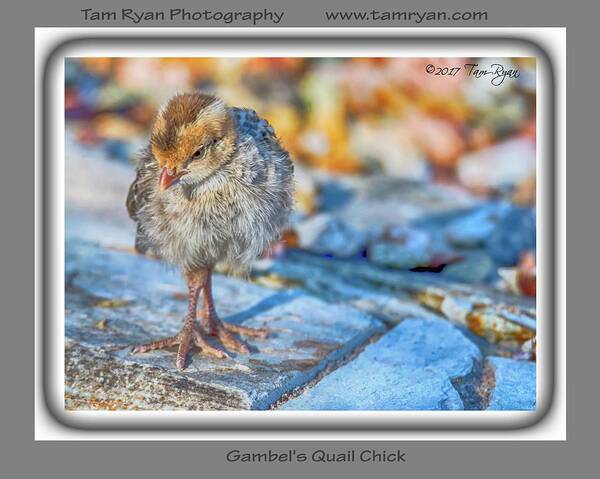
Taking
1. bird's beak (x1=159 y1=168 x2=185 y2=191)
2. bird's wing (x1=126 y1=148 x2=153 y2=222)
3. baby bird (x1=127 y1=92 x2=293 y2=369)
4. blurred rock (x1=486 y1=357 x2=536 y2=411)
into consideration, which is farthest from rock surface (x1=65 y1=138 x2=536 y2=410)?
bird's beak (x1=159 y1=168 x2=185 y2=191)

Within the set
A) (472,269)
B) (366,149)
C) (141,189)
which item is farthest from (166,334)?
(366,149)

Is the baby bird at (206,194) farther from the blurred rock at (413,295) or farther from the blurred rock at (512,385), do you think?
the blurred rock at (512,385)

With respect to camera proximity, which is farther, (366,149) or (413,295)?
(366,149)

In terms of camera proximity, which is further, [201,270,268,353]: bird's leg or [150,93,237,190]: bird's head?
[201,270,268,353]: bird's leg

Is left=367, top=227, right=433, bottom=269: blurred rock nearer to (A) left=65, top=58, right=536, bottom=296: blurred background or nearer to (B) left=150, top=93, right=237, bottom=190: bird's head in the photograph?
(A) left=65, top=58, right=536, bottom=296: blurred background

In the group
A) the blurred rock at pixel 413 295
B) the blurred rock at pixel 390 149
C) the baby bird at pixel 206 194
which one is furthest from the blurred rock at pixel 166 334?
the blurred rock at pixel 390 149

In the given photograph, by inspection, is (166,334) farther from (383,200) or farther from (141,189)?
(383,200)
